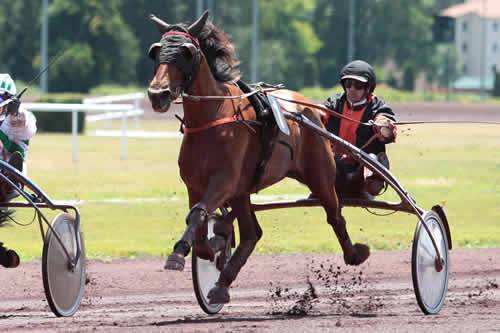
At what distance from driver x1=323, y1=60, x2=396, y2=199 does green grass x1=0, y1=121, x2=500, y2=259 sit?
47cm

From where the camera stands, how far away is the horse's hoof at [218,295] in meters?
7.44

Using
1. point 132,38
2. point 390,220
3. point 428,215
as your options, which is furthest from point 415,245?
point 132,38

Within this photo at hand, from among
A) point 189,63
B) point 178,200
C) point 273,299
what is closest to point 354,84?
point 273,299

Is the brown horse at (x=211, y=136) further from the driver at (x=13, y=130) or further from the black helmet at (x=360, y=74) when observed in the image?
the driver at (x=13, y=130)

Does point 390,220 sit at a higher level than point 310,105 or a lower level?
lower

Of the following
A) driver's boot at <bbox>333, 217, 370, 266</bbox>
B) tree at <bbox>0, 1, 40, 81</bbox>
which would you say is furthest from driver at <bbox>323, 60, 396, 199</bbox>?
tree at <bbox>0, 1, 40, 81</bbox>

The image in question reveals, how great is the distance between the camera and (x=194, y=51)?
22.7 ft

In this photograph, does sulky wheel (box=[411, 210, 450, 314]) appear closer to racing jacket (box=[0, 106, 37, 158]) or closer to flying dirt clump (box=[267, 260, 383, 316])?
flying dirt clump (box=[267, 260, 383, 316])

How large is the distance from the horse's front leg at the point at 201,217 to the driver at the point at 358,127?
5.08ft

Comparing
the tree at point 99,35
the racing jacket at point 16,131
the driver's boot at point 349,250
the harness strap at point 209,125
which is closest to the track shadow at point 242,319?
the driver's boot at point 349,250

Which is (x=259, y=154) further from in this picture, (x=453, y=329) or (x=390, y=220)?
(x=390, y=220)

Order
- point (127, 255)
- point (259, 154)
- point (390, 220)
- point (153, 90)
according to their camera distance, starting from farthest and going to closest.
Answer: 1. point (390, 220)
2. point (127, 255)
3. point (259, 154)
4. point (153, 90)

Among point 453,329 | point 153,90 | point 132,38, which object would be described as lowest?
point 132,38

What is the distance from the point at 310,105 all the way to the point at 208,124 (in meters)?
1.26
